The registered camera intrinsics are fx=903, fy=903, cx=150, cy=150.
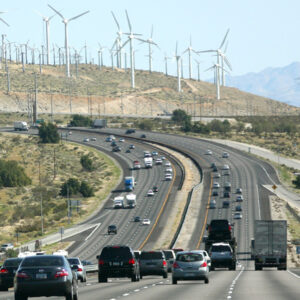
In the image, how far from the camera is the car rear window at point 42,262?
103ft

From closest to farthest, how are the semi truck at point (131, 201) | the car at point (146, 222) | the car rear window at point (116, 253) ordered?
the car rear window at point (116, 253) → the car at point (146, 222) → the semi truck at point (131, 201)

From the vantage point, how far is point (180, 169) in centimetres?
19825

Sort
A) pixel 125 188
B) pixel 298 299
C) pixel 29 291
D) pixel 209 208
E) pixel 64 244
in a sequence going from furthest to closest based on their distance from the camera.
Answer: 1. pixel 125 188
2. pixel 209 208
3. pixel 64 244
4. pixel 298 299
5. pixel 29 291

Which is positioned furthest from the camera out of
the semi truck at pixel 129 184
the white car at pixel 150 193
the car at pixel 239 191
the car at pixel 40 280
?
the semi truck at pixel 129 184

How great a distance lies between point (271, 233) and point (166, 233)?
221 feet

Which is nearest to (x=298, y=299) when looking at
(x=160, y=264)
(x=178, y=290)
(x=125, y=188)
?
(x=178, y=290)

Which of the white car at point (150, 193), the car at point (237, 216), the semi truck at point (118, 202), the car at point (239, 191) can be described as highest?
the car at point (239, 191)

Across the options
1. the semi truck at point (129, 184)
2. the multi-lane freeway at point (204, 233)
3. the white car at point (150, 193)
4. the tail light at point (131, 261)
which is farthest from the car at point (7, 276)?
the semi truck at point (129, 184)

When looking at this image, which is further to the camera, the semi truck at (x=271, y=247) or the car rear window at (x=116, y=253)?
the semi truck at (x=271, y=247)

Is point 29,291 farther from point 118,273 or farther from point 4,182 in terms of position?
point 4,182

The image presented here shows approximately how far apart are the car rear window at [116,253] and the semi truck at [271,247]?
2566 cm

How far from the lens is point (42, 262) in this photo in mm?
31453

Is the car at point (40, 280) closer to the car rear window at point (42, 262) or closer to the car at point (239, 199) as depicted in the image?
the car rear window at point (42, 262)

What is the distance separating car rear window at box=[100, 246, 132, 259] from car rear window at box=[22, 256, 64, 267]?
695 inches
